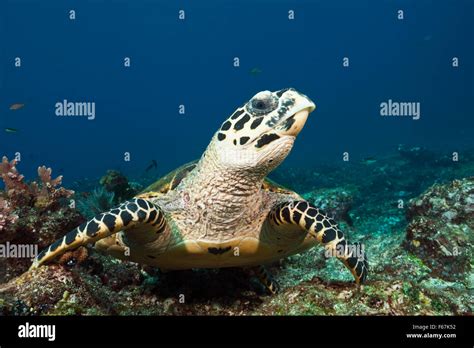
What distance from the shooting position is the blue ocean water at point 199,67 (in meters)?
93.3

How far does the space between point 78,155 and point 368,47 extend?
4671 inches

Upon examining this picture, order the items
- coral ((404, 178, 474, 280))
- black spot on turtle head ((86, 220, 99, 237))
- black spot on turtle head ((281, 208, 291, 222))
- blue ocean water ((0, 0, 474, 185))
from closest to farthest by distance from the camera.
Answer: black spot on turtle head ((86, 220, 99, 237)), black spot on turtle head ((281, 208, 291, 222)), coral ((404, 178, 474, 280)), blue ocean water ((0, 0, 474, 185))

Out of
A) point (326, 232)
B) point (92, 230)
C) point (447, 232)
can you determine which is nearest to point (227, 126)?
point (326, 232)

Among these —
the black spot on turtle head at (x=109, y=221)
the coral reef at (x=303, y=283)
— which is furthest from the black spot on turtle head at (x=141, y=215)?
the coral reef at (x=303, y=283)

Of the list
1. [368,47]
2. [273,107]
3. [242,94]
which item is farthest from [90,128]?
[273,107]

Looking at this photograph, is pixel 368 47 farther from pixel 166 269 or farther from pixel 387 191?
pixel 166 269

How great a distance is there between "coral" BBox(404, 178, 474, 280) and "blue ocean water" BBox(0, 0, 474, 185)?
3101 inches

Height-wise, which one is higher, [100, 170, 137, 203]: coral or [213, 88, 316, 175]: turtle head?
[213, 88, 316, 175]: turtle head

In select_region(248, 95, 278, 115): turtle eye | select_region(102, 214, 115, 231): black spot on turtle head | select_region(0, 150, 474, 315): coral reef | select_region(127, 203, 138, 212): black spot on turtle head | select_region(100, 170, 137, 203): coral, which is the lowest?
select_region(0, 150, 474, 315): coral reef

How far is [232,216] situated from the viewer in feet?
10.8

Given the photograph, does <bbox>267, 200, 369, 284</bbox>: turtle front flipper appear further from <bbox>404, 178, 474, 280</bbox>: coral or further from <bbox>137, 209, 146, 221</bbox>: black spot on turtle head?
<bbox>404, 178, 474, 280</bbox>: coral

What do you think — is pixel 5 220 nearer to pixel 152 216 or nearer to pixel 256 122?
pixel 152 216

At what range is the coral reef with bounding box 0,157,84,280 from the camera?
11.9ft

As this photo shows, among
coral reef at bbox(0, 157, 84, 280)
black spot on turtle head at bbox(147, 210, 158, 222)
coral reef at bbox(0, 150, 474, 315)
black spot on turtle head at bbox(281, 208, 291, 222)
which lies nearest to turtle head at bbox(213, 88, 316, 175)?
black spot on turtle head at bbox(281, 208, 291, 222)
